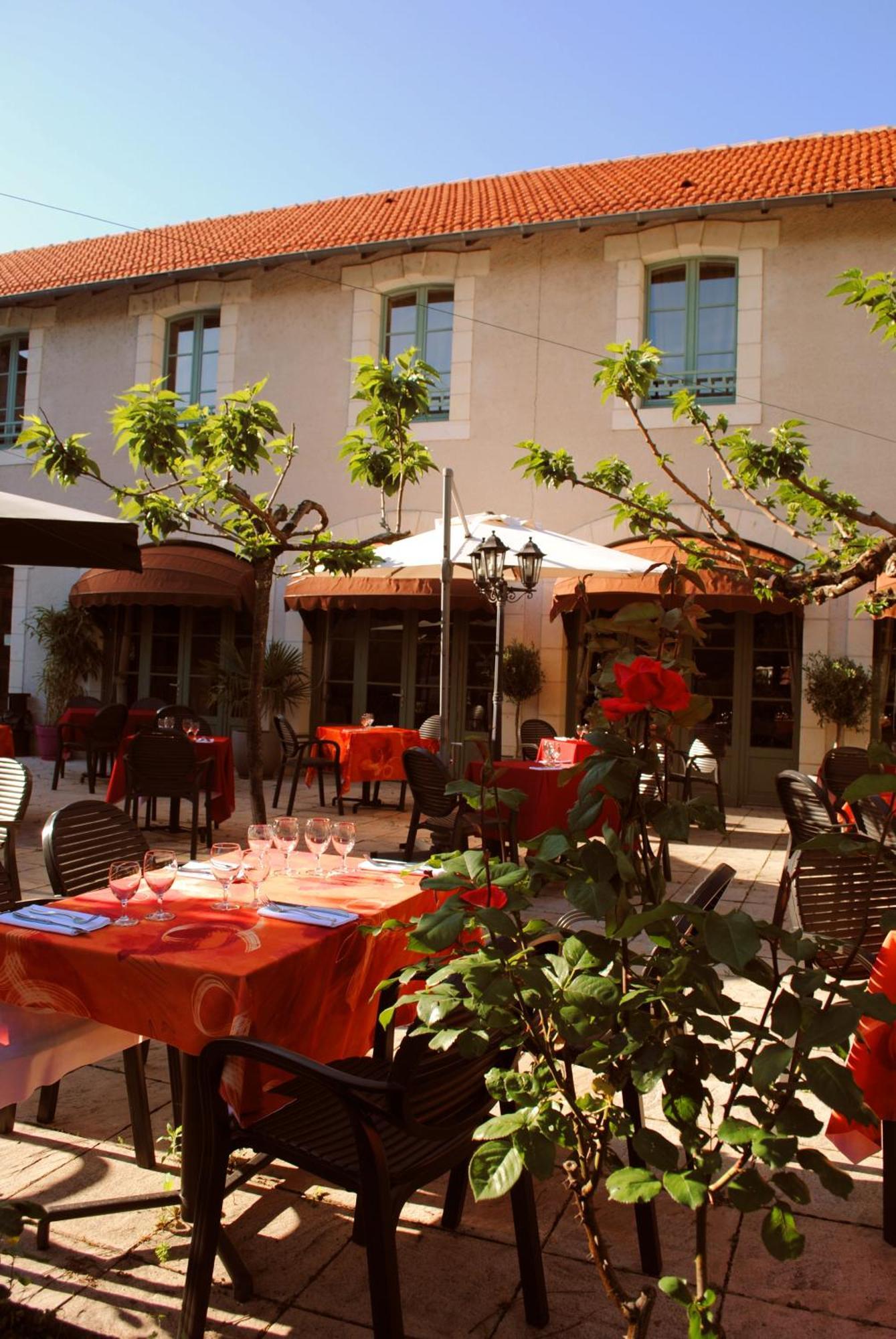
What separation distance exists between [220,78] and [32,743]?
27.5ft

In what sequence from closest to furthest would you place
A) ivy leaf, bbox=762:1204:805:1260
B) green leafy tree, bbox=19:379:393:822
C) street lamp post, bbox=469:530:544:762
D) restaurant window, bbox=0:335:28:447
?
ivy leaf, bbox=762:1204:805:1260 < green leafy tree, bbox=19:379:393:822 < street lamp post, bbox=469:530:544:762 < restaurant window, bbox=0:335:28:447

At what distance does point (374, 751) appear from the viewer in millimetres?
9320

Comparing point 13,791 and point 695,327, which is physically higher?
point 695,327

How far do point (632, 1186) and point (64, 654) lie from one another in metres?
12.7

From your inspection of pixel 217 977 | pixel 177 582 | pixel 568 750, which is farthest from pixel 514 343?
pixel 217 977

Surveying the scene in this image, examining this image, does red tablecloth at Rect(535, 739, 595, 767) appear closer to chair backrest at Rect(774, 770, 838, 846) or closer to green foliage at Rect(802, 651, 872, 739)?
chair backrest at Rect(774, 770, 838, 846)

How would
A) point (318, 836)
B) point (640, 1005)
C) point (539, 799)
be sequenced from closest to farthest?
point (640, 1005), point (318, 836), point (539, 799)

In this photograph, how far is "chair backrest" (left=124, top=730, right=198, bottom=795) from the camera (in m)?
7.10

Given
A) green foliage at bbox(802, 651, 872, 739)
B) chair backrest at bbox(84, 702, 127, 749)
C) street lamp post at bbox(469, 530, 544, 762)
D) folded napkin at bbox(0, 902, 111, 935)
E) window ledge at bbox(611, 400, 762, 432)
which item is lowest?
folded napkin at bbox(0, 902, 111, 935)

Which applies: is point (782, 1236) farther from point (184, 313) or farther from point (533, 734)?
point (184, 313)

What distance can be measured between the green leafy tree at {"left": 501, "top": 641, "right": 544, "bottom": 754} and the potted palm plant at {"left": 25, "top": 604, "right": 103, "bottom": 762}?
5.58 metres

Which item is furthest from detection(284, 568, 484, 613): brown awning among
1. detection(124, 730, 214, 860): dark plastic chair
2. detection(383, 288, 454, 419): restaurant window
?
detection(124, 730, 214, 860): dark plastic chair

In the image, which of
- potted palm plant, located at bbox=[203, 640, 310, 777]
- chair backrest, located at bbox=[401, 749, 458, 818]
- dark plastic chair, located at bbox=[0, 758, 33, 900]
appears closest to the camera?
dark plastic chair, located at bbox=[0, 758, 33, 900]

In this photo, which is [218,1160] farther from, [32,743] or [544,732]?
[32,743]
